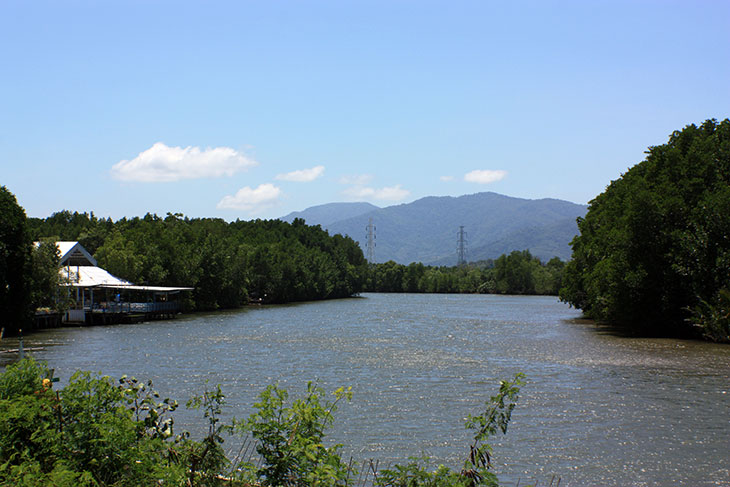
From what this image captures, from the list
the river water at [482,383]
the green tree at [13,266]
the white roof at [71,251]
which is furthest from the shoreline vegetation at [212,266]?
the river water at [482,383]

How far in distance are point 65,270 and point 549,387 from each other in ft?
157

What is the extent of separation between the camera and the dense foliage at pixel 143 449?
23.4ft

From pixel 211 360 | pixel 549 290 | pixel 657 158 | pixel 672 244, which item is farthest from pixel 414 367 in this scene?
pixel 549 290

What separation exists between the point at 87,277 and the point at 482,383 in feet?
154

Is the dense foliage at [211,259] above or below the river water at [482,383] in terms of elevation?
above

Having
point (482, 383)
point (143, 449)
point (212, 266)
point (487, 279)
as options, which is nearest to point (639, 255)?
point (482, 383)

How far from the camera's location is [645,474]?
1511 cm

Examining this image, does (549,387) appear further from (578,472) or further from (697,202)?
(697,202)

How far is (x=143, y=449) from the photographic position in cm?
787

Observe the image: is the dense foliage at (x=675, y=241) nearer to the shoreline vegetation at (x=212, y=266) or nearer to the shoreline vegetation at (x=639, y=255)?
the shoreline vegetation at (x=639, y=255)

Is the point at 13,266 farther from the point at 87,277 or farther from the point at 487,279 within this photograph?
the point at 487,279

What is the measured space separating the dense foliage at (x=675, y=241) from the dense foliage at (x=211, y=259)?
48.2 metres

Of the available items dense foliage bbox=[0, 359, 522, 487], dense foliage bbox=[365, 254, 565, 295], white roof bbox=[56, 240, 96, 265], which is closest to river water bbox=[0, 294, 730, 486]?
dense foliage bbox=[0, 359, 522, 487]

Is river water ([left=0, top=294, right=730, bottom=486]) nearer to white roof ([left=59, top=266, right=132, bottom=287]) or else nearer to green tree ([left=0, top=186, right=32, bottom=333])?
green tree ([left=0, top=186, right=32, bottom=333])
